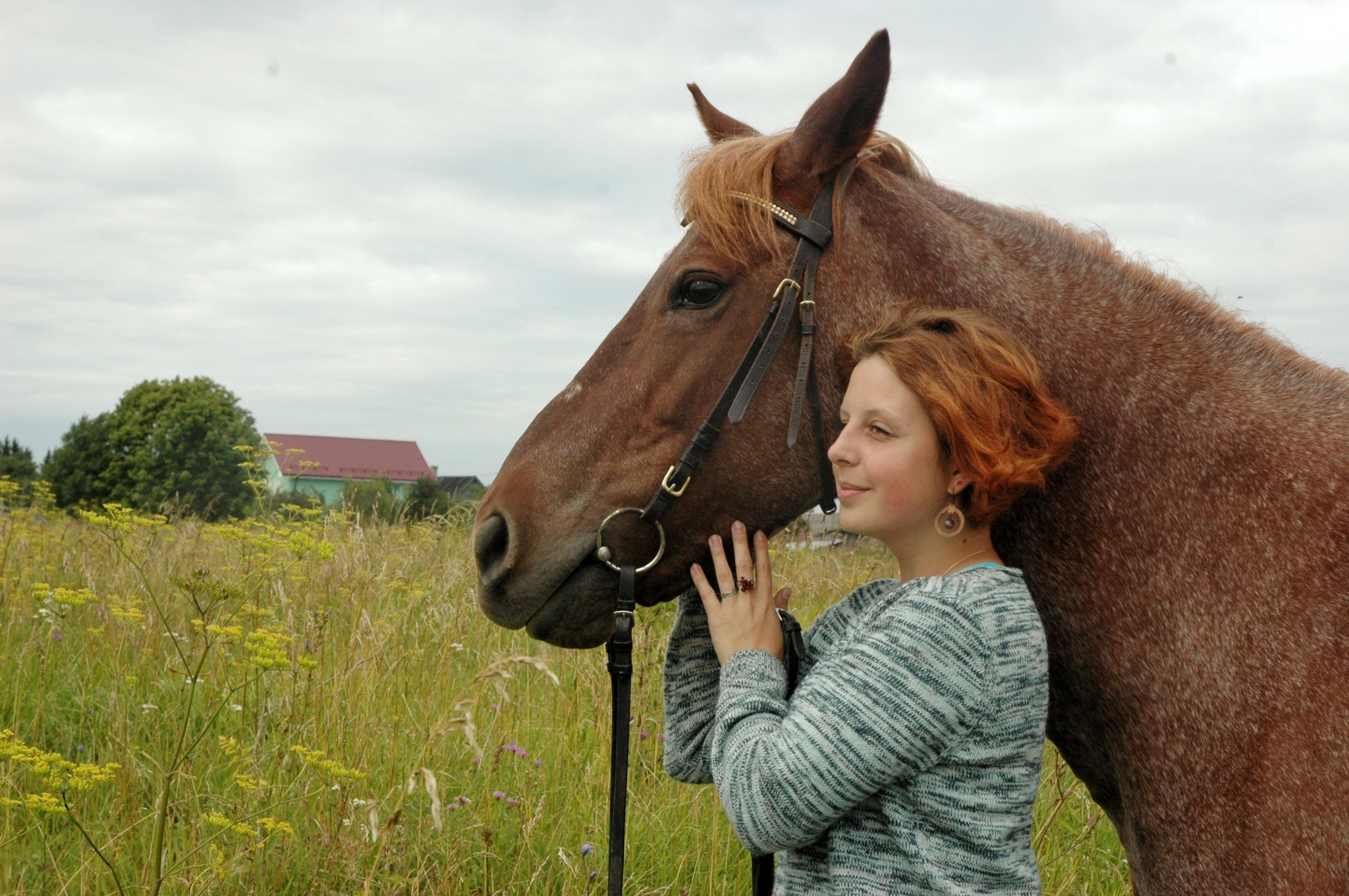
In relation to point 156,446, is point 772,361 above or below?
below

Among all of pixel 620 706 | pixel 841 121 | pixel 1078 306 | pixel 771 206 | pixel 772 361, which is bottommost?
pixel 620 706

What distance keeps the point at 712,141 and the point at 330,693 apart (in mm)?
2633

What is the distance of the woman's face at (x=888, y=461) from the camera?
1746 mm

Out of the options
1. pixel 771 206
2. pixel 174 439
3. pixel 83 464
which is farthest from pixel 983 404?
pixel 83 464

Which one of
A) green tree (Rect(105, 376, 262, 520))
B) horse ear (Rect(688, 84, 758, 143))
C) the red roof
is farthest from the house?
horse ear (Rect(688, 84, 758, 143))

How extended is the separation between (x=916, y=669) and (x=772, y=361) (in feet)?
2.56

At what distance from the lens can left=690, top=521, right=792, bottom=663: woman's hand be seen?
72.6 inches

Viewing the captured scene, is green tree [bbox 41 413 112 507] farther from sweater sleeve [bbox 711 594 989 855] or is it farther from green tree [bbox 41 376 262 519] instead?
sweater sleeve [bbox 711 594 989 855]

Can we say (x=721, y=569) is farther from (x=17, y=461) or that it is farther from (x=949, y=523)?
(x=17, y=461)

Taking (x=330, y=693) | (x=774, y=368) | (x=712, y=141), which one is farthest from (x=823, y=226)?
(x=330, y=693)

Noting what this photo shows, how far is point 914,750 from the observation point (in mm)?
1534

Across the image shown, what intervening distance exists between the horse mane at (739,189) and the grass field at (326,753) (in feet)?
4.08

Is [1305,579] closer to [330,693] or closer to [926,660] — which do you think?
[926,660]

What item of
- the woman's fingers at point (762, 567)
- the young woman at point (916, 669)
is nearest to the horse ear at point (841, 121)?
the young woman at point (916, 669)
